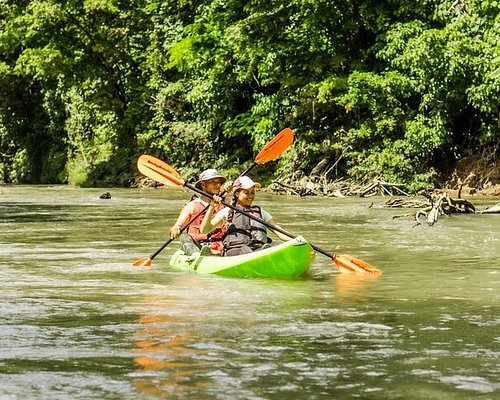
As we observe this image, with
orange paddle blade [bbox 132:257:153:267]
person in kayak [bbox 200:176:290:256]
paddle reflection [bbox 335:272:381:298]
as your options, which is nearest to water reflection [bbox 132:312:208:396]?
paddle reflection [bbox 335:272:381:298]

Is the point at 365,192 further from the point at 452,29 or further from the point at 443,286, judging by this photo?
the point at 443,286

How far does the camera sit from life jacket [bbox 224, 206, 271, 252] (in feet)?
29.0

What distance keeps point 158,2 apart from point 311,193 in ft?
35.4

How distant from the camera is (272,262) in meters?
8.27

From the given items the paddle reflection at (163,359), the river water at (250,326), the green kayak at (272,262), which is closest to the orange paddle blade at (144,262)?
the river water at (250,326)

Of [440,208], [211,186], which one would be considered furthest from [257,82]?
[211,186]

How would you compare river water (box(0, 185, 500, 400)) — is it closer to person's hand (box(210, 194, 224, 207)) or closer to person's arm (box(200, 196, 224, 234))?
person's arm (box(200, 196, 224, 234))

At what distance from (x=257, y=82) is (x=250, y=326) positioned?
68.0 ft

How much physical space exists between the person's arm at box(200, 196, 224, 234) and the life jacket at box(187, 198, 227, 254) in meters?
0.21

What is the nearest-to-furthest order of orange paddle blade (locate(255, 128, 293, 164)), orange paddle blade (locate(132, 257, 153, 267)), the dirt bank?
orange paddle blade (locate(132, 257, 153, 267))
orange paddle blade (locate(255, 128, 293, 164))
the dirt bank

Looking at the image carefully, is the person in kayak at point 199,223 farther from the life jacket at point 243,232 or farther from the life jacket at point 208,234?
the life jacket at point 243,232

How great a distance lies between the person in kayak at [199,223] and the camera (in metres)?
8.88

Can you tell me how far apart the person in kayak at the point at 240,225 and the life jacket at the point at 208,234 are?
0.16 m

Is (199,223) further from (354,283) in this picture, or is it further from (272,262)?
(354,283)
